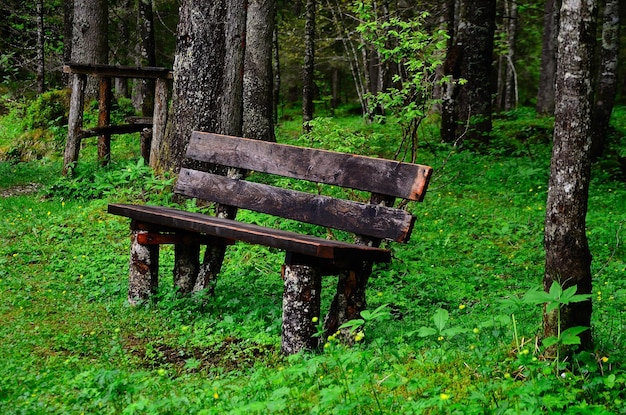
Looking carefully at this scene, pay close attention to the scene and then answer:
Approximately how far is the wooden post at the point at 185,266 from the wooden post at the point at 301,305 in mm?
1734

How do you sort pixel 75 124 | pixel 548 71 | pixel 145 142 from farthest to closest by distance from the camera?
1. pixel 548 71
2. pixel 145 142
3. pixel 75 124

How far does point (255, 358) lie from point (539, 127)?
37.9 feet

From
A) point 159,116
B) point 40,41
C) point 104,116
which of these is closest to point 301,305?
point 159,116

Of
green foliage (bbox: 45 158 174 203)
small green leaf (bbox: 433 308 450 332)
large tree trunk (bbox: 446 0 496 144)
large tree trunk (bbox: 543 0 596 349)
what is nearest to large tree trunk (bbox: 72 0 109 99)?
green foliage (bbox: 45 158 174 203)

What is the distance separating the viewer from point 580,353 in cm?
382

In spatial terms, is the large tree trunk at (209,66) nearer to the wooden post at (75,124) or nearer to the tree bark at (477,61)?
the wooden post at (75,124)

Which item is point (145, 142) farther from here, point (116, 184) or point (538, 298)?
point (538, 298)

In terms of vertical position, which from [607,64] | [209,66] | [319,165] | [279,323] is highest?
[607,64]

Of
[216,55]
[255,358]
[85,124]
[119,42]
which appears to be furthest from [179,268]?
[119,42]

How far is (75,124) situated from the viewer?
35.4 ft

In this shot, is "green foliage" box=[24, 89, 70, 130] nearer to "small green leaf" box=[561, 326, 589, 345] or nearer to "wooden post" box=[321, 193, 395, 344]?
"wooden post" box=[321, 193, 395, 344]

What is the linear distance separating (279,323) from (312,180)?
1.16 metres

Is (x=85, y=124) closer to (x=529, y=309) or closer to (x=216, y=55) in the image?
(x=216, y=55)

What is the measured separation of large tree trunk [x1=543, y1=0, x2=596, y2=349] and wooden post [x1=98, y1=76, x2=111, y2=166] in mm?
8264
